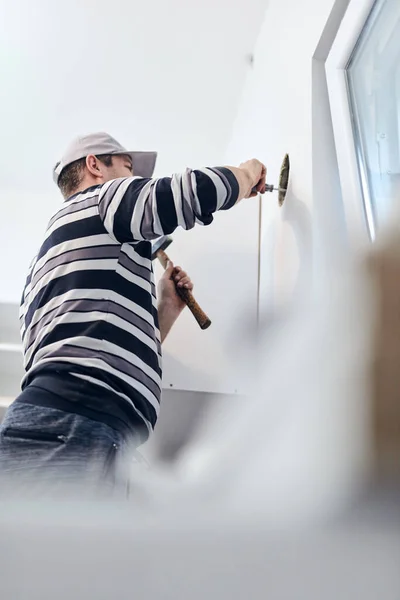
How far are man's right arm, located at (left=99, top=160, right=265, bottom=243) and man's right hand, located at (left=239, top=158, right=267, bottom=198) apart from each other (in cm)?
9

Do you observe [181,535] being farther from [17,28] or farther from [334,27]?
[17,28]

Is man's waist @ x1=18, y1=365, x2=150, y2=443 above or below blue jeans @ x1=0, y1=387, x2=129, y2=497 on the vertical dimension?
above

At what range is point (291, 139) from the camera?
3.93 ft

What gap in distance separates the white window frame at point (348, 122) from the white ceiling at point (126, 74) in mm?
876

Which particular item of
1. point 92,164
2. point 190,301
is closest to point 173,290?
point 190,301

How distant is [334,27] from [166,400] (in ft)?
2.84

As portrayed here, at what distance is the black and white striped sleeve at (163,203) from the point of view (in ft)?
2.85

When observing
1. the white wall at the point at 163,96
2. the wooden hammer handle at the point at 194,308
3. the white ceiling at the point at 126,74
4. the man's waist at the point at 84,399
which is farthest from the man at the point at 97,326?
the white ceiling at the point at 126,74

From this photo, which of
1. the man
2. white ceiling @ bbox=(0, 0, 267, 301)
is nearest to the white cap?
the man

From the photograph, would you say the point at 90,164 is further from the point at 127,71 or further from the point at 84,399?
the point at 127,71

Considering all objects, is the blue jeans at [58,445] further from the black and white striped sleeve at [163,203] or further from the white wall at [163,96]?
the white wall at [163,96]

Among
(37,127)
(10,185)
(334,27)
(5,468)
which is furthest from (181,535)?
(10,185)

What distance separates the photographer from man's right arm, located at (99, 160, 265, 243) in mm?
870

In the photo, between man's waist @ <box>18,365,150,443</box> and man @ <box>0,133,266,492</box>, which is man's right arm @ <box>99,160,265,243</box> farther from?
man's waist @ <box>18,365,150,443</box>
